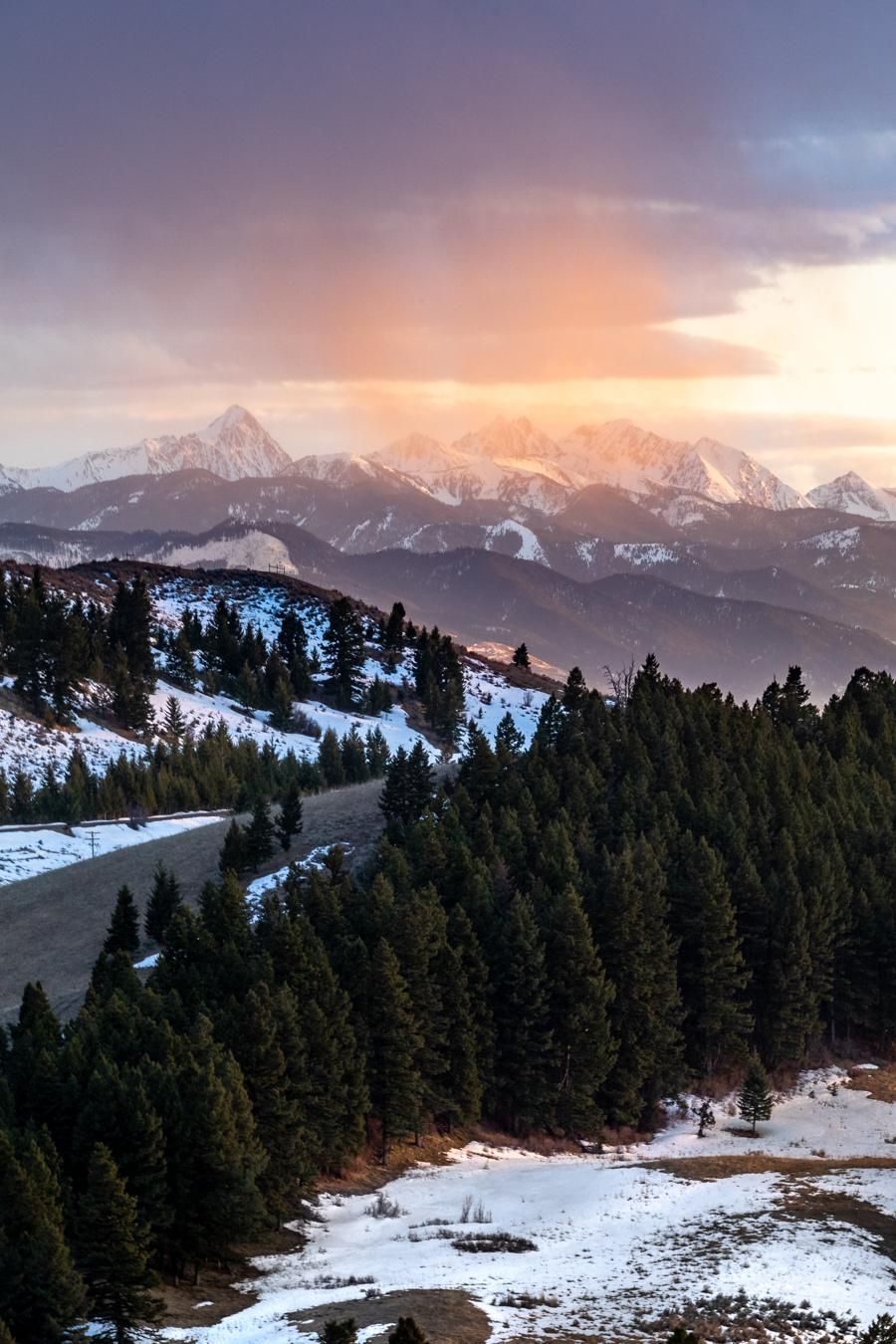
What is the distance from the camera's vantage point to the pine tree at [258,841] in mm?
89438

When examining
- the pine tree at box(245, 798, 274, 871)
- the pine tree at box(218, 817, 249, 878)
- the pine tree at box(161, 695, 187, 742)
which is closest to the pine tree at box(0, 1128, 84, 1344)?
the pine tree at box(218, 817, 249, 878)

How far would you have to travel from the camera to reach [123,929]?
7625cm

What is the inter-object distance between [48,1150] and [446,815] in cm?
4361

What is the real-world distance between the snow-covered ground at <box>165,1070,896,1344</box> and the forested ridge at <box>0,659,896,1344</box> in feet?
9.21

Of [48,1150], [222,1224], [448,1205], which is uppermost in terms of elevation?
[48,1150]

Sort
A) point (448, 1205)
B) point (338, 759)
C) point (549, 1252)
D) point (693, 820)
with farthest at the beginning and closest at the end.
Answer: point (338, 759), point (693, 820), point (448, 1205), point (549, 1252)

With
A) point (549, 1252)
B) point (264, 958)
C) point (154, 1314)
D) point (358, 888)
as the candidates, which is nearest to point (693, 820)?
point (358, 888)

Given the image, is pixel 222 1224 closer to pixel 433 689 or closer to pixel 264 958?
pixel 264 958

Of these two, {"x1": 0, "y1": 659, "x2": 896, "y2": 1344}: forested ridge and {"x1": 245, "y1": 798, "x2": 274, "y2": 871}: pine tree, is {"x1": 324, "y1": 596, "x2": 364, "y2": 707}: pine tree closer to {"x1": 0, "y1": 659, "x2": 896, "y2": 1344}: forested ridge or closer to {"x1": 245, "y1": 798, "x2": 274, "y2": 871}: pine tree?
{"x1": 0, "y1": 659, "x2": 896, "y2": 1344}: forested ridge

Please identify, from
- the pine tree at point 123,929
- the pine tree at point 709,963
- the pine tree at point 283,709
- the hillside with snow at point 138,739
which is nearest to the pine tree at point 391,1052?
the pine tree at point 709,963

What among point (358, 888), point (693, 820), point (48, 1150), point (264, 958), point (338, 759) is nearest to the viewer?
point (48, 1150)

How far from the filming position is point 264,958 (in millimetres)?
55781

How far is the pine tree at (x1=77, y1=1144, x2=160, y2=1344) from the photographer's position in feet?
115

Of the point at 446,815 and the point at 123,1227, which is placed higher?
the point at 446,815
